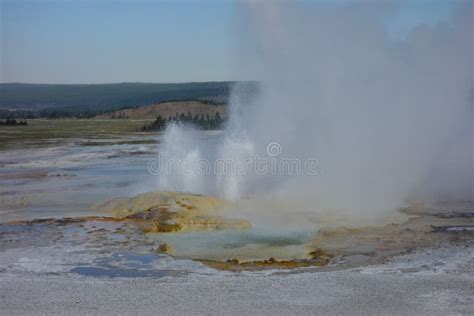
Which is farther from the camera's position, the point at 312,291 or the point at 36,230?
the point at 36,230

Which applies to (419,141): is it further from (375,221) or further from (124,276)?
(124,276)

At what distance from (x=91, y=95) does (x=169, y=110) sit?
5866cm

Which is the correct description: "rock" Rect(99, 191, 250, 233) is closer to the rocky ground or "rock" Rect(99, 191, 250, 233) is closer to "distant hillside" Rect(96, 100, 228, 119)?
the rocky ground

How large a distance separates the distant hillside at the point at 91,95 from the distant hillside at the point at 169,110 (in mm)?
18095

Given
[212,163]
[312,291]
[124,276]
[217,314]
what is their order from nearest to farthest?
[217,314]
[312,291]
[124,276]
[212,163]

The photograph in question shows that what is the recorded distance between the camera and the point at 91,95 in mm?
117500

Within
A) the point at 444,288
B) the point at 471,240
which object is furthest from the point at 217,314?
the point at 471,240

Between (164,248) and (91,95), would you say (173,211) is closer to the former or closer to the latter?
(164,248)

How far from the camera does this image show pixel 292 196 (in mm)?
13453

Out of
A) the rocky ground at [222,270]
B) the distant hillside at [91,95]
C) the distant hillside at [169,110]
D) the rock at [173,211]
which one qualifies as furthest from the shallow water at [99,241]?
the distant hillside at [91,95]

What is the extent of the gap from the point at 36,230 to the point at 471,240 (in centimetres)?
701

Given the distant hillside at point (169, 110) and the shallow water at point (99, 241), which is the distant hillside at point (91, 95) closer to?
the distant hillside at point (169, 110)

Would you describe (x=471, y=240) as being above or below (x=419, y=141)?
below

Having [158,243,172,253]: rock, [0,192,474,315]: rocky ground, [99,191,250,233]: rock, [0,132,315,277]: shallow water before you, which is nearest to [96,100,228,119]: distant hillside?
[0,132,315,277]: shallow water
